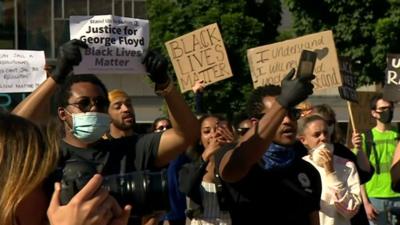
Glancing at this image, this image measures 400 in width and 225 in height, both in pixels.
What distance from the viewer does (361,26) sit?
21641 mm

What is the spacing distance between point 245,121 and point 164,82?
1803 mm

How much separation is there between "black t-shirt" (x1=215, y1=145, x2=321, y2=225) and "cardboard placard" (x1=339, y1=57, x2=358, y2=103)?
4.46 m

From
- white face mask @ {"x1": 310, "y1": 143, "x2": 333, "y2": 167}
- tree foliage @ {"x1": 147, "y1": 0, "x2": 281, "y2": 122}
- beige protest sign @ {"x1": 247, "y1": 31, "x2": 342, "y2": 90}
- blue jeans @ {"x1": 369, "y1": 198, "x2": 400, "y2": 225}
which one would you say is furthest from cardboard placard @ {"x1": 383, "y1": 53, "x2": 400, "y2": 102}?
tree foliage @ {"x1": 147, "y1": 0, "x2": 281, "y2": 122}

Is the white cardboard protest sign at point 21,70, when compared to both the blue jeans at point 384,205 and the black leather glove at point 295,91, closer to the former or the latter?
the black leather glove at point 295,91

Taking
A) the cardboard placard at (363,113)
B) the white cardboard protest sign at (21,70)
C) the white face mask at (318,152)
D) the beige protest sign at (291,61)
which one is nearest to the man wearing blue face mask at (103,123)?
the white face mask at (318,152)

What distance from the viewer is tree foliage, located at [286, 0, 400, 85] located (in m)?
21.2

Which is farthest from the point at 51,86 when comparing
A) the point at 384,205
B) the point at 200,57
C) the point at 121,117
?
the point at 384,205

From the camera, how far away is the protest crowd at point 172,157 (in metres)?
2.03

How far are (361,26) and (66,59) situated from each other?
17973 millimetres

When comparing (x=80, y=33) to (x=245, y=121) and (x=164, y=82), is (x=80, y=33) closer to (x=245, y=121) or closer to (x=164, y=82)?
(x=245, y=121)

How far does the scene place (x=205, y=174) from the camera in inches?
227

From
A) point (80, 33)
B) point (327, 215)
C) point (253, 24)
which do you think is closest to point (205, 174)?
point (327, 215)

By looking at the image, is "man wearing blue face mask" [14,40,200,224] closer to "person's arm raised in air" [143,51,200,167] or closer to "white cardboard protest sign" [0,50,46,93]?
"person's arm raised in air" [143,51,200,167]

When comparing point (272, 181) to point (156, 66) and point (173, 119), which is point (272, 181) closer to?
point (173, 119)
